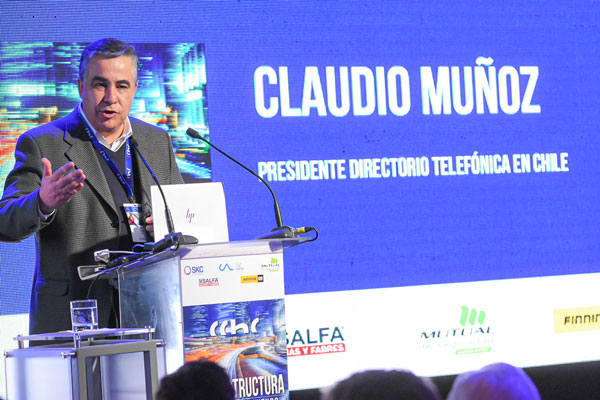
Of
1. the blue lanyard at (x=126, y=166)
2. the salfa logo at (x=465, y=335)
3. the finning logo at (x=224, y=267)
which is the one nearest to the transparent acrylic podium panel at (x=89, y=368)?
the finning logo at (x=224, y=267)

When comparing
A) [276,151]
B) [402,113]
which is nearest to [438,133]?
[402,113]

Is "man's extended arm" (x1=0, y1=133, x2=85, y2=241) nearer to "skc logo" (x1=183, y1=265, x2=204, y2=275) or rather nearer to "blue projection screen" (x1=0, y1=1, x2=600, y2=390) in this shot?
"skc logo" (x1=183, y1=265, x2=204, y2=275)

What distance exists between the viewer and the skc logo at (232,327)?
2.71 metres

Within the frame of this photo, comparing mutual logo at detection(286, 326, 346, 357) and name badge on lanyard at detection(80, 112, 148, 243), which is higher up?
name badge on lanyard at detection(80, 112, 148, 243)

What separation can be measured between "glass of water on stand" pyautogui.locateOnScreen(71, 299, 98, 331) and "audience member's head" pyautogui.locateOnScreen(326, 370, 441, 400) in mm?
1608

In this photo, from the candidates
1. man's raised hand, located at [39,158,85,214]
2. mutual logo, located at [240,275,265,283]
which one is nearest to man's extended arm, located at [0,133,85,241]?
man's raised hand, located at [39,158,85,214]

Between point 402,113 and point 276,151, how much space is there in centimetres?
84

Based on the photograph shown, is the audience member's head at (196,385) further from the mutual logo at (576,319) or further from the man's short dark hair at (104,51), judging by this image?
the mutual logo at (576,319)

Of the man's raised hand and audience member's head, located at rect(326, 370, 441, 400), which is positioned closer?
audience member's head, located at rect(326, 370, 441, 400)

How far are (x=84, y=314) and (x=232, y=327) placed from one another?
491 mm

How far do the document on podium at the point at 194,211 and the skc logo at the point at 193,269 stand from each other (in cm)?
17

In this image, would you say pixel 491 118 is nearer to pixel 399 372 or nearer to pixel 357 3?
pixel 357 3

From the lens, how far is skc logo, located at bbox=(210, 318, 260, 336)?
2.71 metres

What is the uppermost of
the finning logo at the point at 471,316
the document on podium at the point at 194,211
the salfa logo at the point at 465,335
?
the document on podium at the point at 194,211
